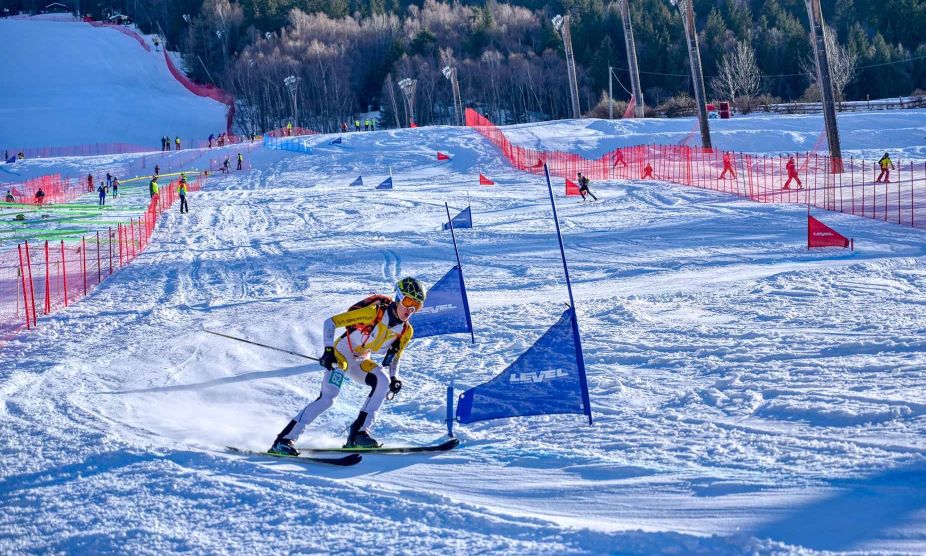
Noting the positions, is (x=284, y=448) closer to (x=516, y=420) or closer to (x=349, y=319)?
(x=349, y=319)

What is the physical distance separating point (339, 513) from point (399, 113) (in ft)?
289

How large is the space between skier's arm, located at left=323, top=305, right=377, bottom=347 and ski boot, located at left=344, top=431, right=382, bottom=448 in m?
0.80

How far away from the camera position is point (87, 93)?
87.3m

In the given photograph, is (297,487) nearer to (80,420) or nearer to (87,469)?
(87,469)

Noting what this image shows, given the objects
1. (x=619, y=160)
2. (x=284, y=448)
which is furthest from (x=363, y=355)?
(x=619, y=160)

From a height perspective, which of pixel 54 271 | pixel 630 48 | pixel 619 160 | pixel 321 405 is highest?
pixel 630 48

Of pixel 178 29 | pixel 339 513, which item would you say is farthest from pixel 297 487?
pixel 178 29

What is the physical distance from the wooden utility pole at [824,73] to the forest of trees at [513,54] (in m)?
38.7

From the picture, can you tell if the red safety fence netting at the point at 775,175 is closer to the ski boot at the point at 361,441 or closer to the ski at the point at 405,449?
the ski at the point at 405,449

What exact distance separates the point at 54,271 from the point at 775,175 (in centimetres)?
2396

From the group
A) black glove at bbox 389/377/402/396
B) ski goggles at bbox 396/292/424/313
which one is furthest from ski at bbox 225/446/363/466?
ski goggles at bbox 396/292/424/313

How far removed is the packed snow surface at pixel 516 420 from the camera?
230 inches

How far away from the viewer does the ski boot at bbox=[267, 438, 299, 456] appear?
301 inches

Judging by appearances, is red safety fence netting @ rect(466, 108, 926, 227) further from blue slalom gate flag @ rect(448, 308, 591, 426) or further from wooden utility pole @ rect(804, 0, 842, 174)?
blue slalom gate flag @ rect(448, 308, 591, 426)
